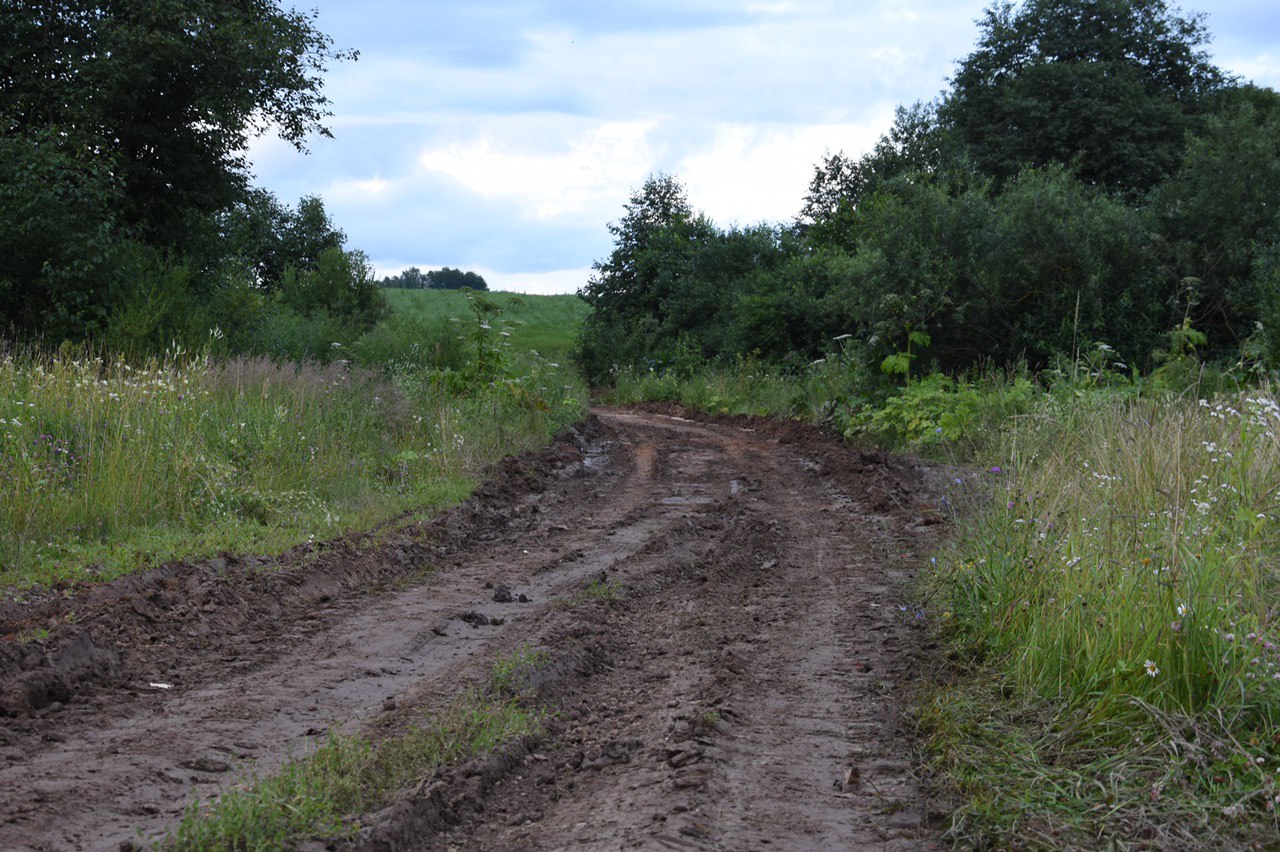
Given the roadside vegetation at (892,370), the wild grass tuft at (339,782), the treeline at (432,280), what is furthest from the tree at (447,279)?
the wild grass tuft at (339,782)

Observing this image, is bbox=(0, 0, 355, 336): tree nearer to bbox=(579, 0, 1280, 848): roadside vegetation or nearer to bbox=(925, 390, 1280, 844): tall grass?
bbox=(579, 0, 1280, 848): roadside vegetation

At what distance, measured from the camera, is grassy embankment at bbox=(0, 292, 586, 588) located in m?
7.68

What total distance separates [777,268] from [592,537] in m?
25.2

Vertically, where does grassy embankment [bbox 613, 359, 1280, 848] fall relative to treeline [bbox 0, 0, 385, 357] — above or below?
below

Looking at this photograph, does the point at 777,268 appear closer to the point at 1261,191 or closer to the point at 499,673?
the point at 1261,191

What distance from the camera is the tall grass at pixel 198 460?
7.67 metres

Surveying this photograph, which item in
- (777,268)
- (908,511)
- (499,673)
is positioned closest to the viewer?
(499,673)

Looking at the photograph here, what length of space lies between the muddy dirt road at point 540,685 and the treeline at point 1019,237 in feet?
18.9

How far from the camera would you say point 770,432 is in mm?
20234

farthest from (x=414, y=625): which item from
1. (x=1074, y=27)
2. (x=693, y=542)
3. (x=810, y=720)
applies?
(x=1074, y=27)

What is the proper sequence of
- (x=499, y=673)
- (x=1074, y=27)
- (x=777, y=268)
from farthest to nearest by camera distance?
(x=777, y=268), (x=1074, y=27), (x=499, y=673)

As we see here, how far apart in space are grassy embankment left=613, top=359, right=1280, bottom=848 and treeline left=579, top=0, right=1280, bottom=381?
489 cm

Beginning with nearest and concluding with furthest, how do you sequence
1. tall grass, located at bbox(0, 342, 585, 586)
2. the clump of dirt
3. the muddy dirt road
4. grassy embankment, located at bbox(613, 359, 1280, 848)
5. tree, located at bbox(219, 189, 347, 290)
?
grassy embankment, located at bbox(613, 359, 1280, 848) < the muddy dirt road < the clump of dirt < tall grass, located at bbox(0, 342, 585, 586) < tree, located at bbox(219, 189, 347, 290)

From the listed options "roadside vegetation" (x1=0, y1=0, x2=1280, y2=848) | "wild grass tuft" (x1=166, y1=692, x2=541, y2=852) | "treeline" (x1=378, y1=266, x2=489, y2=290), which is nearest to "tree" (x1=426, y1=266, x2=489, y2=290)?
"treeline" (x1=378, y1=266, x2=489, y2=290)
